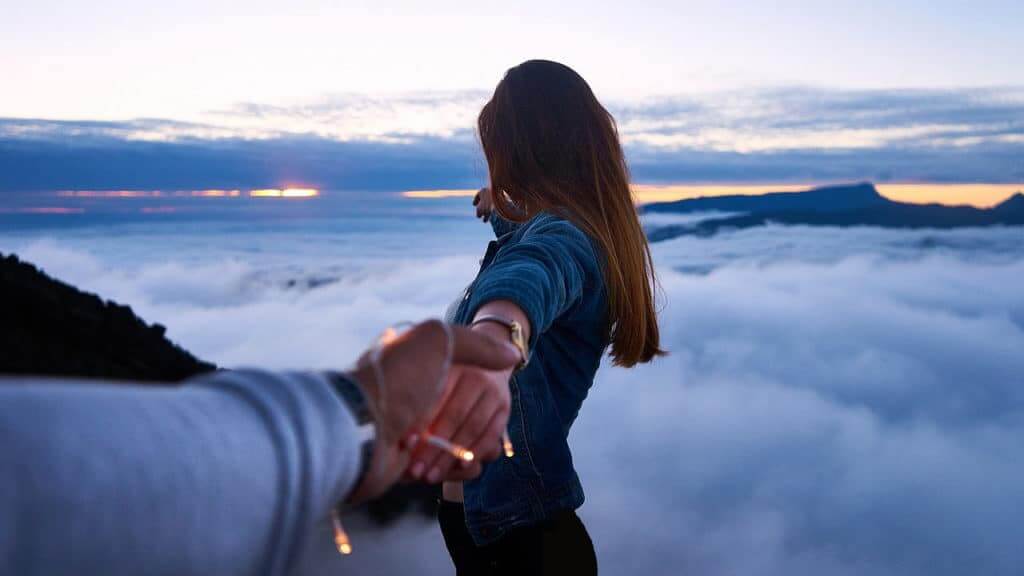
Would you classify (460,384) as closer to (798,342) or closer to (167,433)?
(167,433)

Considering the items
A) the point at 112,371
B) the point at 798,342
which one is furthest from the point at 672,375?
the point at 112,371

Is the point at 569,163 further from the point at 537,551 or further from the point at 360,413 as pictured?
the point at 360,413

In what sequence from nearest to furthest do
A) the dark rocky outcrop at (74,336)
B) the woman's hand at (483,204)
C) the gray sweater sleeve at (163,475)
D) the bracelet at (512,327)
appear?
the gray sweater sleeve at (163,475) → the bracelet at (512,327) → the woman's hand at (483,204) → the dark rocky outcrop at (74,336)

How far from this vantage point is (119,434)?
650mm

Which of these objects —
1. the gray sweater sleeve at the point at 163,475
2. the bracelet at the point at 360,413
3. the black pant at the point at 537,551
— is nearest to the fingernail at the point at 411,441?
the bracelet at the point at 360,413

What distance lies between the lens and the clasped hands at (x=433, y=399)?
1.06 meters

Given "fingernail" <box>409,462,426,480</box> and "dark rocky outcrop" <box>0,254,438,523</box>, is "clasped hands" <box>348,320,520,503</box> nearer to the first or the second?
"fingernail" <box>409,462,426,480</box>

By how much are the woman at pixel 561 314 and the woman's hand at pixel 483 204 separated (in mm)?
515

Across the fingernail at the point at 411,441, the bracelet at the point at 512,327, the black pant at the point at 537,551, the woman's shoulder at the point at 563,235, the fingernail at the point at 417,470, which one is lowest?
the black pant at the point at 537,551

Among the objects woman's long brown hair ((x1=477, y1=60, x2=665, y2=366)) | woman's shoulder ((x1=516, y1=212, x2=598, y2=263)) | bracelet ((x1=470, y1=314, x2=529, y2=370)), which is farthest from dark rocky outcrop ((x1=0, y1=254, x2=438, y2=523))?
bracelet ((x1=470, y1=314, x2=529, y2=370))

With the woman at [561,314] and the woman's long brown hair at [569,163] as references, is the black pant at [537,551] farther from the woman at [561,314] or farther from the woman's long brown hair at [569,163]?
the woman's long brown hair at [569,163]

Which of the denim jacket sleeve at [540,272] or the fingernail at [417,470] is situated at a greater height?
the denim jacket sleeve at [540,272]

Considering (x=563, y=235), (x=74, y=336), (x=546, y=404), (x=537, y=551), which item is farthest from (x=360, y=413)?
(x=74, y=336)

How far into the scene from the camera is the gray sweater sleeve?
601mm
